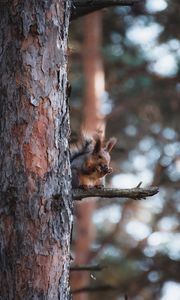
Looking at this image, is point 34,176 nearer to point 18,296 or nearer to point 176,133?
point 18,296

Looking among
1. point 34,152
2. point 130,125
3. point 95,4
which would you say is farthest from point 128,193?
point 130,125

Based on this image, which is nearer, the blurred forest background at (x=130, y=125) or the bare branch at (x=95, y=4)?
the bare branch at (x=95, y=4)

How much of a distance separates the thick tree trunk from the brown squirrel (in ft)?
3.89

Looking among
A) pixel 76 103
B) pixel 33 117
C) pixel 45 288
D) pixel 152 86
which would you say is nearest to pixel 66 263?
pixel 45 288

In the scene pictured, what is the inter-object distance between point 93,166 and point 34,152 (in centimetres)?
139

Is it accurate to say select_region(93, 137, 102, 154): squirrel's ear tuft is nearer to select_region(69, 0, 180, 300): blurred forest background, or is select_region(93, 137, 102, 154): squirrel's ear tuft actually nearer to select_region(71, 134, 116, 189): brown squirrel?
select_region(71, 134, 116, 189): brown squirrel

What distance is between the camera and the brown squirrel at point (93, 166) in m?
4.88

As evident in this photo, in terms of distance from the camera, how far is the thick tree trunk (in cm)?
343

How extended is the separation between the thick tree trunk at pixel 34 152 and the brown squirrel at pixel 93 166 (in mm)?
1187

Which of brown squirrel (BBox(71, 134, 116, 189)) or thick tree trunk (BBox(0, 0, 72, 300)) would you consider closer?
thick tree trunk (BBox(0, 0, 72, 300))

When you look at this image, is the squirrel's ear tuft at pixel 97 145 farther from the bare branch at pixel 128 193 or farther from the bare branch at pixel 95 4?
the bare branch at pixel 128 193

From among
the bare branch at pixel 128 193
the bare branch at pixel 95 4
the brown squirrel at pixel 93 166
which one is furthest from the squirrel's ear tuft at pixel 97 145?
the bare branch at pixel 128 193

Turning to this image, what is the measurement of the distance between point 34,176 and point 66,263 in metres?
0.48

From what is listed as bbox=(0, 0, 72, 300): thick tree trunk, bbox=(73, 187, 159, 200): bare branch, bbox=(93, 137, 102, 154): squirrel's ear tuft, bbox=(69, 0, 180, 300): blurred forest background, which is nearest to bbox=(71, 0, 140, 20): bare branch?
bbox=(0, 0, 72, 300): thick tree trunk
